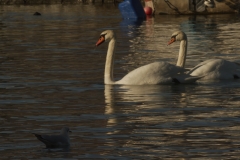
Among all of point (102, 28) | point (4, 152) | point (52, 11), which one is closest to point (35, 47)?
Answer: point (102, 28)

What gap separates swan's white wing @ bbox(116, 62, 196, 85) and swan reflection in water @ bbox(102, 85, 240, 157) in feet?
0.50

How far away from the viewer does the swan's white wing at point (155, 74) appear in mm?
19109

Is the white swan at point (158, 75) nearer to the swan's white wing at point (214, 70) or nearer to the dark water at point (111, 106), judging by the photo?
the dark water at point (111, 106)

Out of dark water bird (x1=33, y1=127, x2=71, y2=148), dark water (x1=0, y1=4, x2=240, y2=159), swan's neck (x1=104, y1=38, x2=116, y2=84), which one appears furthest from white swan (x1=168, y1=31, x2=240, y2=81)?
dark water bird (x1=33, y1=127, x2=71, y2=148)

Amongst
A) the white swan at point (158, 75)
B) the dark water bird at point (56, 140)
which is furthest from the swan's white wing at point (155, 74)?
the dark water bird at point (56, 140)

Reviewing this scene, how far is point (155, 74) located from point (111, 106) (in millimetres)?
2833

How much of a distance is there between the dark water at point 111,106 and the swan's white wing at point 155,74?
7.1 inches

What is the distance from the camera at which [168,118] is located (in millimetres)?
14781

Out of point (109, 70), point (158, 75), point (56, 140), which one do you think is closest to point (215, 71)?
point (158, 75)

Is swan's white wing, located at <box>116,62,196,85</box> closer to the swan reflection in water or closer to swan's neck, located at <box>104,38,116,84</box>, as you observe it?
the swan reflection in water

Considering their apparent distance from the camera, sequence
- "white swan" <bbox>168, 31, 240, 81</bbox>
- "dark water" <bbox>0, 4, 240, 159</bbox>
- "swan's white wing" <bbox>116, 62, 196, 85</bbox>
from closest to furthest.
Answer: "dark water" <bbox>0, 4, 240, 159</bbox>
"swan's white wing" <bbox>116, 62, 196, 85</bbox>
"white swan" <bbox>168, 31, 240, 81</bbox>

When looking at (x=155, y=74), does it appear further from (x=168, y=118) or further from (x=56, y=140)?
(x=56, y=140)

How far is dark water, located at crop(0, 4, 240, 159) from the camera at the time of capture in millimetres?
12227

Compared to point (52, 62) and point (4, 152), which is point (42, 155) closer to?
point (4, 152)
